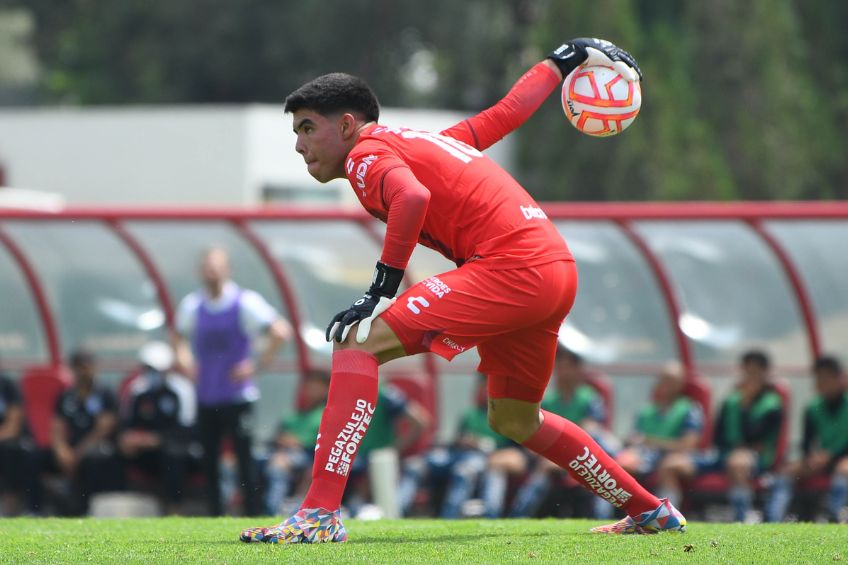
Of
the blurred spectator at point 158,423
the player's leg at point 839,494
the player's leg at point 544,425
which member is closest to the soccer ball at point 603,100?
the player's leg at point 544,425

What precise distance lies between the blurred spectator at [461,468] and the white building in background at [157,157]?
11871mm

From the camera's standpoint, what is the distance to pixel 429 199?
519cm

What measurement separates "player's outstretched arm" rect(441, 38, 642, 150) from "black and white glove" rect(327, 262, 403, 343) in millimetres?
776

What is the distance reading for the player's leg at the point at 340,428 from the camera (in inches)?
204

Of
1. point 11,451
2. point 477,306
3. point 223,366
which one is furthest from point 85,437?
point 477,306

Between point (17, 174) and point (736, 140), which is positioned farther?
point (736, 140)

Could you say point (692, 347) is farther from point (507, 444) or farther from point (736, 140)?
point (736, 140)

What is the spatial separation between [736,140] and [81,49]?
16.6m

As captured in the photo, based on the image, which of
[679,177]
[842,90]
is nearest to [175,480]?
[679,177]

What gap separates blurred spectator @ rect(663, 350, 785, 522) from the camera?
32.8 feet

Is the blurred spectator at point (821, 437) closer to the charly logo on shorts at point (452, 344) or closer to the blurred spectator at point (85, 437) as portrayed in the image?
the blurred spectator at point (85, 437)

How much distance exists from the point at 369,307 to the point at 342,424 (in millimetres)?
402

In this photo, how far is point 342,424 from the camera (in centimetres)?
518

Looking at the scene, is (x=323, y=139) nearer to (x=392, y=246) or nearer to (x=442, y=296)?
(x=392, y=246)
